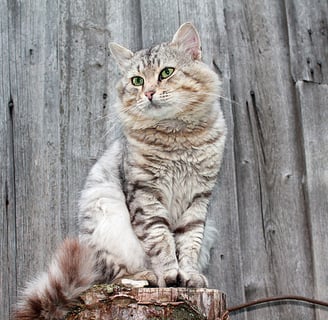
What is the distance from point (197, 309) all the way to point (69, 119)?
46.0 inches

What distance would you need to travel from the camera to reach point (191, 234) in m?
2.45

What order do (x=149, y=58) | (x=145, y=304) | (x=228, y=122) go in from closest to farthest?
(x=145, y=304) → (x=149, y=58) → (x=228, y=122)

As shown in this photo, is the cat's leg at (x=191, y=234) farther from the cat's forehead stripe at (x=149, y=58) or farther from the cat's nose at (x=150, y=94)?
the cat's forehead stripe at (x=149, y=58)

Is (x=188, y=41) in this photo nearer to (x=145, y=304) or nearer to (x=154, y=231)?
(x=154, y=231)

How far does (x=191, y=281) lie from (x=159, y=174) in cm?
46

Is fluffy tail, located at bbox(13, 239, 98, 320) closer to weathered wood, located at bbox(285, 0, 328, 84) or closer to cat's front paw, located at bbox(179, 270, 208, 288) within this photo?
cat's front paw, located at bbox(179, 270, 208, 288)

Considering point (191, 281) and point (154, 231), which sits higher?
point (154, 231)

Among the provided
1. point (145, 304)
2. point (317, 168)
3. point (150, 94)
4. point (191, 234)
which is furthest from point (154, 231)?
point (317, 168)

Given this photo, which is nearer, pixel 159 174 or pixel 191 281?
pixel 191 281

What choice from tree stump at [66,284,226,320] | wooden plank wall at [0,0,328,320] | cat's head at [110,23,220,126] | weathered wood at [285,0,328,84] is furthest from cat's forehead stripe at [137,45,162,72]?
tree stump at [66,284,226,320]

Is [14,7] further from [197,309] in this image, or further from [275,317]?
[275,317]

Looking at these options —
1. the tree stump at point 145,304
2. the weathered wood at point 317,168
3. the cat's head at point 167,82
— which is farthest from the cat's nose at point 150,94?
the weathered wood at point 317,168

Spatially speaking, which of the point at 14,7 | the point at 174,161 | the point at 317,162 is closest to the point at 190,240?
the point at 174,161

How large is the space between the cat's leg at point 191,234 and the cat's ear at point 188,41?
657mm
